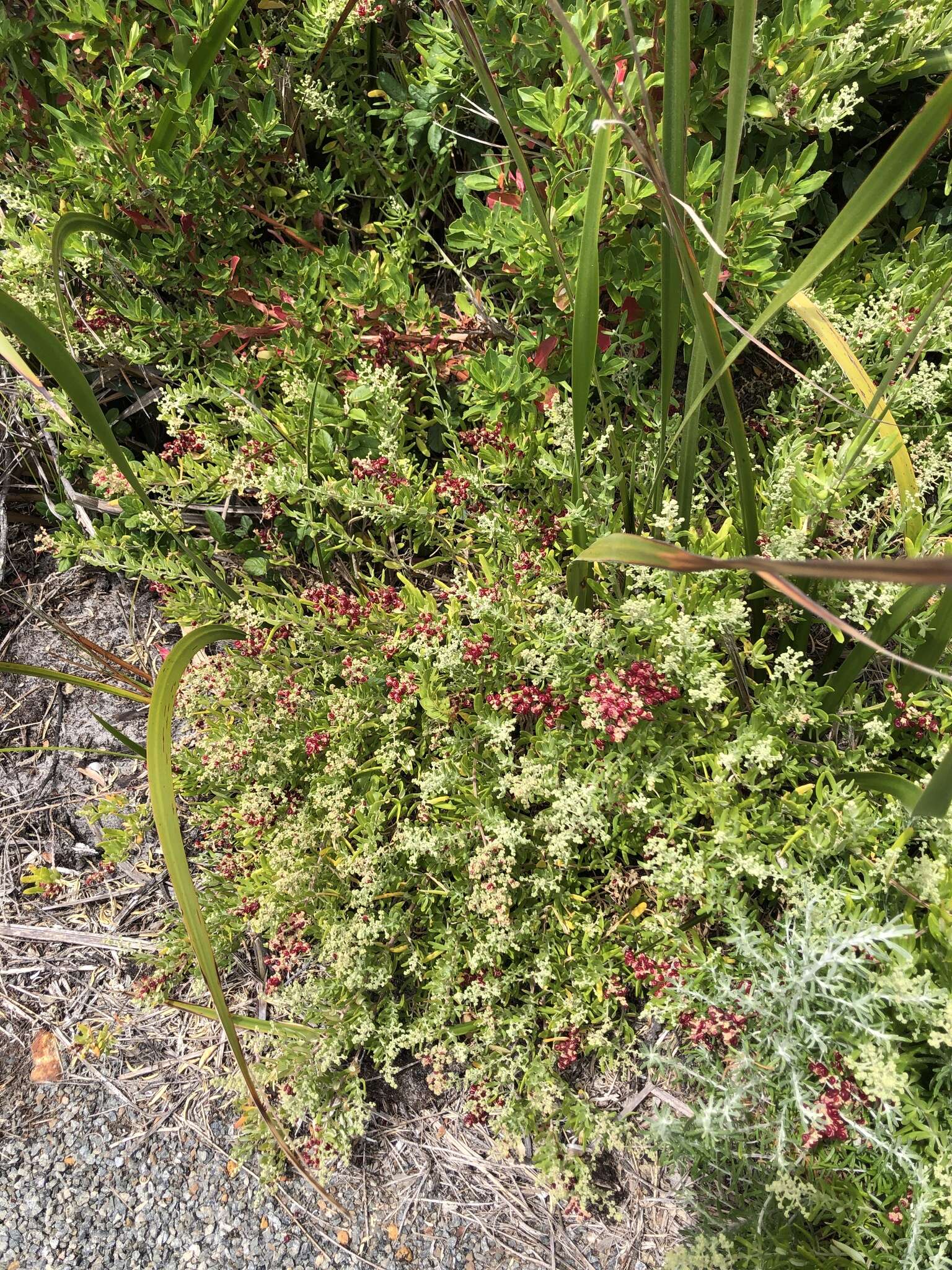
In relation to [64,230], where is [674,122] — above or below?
below

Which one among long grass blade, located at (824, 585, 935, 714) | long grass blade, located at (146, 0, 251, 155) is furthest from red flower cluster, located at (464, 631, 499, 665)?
long grass blade, located at (146, 0, 251, 155)

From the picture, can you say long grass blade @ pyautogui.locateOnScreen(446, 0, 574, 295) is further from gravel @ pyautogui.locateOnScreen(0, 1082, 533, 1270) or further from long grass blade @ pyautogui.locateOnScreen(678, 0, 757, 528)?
gravel @ pyautogui.locateOnScreen(0, 1082, 533, 1270)

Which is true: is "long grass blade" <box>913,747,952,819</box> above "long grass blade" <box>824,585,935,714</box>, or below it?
above

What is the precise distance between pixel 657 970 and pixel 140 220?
7.60ft

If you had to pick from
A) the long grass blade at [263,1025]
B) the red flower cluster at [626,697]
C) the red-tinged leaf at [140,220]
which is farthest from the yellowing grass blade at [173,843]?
the red-tinged leaf at [140,220]

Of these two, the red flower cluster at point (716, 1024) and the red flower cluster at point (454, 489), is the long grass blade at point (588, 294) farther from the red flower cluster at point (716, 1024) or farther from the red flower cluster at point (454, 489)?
the red flower cluster at point (716, 1024)

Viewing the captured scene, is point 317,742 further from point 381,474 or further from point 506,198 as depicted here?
point 506,198

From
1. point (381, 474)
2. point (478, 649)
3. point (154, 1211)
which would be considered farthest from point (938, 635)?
point (154, 1211)

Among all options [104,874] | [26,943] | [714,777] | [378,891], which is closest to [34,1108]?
[26,943]

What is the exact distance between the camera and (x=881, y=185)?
98 centimetres

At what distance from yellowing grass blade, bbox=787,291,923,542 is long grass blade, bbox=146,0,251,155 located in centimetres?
136

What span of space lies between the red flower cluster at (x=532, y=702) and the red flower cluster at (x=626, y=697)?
0.14m

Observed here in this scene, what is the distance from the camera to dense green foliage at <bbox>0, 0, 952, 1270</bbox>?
1.66 meters

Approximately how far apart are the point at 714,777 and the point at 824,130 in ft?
4.71
